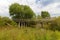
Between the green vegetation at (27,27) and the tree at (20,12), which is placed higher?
the tree at (20,12)

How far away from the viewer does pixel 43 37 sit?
8.29 metres

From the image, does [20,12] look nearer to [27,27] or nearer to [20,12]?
[20,12]

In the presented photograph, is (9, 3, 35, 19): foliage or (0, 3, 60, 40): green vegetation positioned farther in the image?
(9, 3, 35, 19): foliage

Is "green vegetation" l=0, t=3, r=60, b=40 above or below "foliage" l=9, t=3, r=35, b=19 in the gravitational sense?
below

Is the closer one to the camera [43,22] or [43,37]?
[43,37]

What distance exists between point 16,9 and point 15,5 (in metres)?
1.91

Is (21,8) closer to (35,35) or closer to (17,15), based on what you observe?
(17,15)

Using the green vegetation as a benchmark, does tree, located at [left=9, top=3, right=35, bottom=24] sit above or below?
above

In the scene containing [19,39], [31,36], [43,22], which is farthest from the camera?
[43,22]

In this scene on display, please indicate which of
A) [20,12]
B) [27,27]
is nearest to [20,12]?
[20,12]

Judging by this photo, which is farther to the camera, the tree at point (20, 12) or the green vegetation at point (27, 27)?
the tree at point (20, 12)

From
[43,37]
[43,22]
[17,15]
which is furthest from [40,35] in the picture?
[17,15]

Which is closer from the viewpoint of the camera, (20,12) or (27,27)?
(27,27)

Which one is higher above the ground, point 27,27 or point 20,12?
point 20,12
